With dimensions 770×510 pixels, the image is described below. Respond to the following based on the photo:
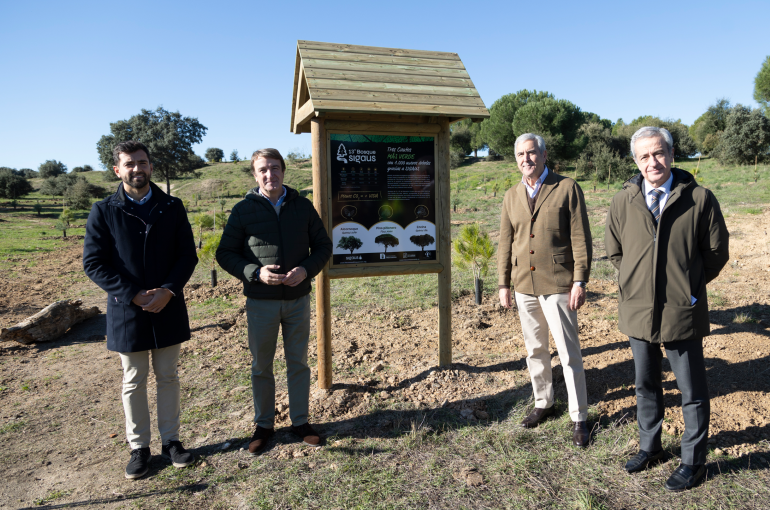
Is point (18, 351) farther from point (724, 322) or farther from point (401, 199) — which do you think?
point (724, 322)

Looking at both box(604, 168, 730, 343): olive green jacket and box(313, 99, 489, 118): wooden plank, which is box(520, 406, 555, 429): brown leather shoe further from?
box(313, 99, 489, 118): wooden plank

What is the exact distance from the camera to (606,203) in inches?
707

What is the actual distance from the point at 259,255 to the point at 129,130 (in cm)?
5124

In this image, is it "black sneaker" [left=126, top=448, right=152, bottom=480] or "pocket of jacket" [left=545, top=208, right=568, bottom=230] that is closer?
"black sneaker" [left=126, top=448, right=152, bottom=480]

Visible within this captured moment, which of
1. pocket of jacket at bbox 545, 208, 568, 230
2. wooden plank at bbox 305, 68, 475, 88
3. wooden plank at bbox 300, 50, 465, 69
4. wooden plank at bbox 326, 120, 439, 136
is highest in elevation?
wooden plank at bbox 300, 50, 465, 69

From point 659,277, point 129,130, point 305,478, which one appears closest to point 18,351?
point 305,478

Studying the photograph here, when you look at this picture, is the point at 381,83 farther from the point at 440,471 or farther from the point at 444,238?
the point at 440,471

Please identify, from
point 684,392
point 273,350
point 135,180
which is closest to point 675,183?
point 684,392

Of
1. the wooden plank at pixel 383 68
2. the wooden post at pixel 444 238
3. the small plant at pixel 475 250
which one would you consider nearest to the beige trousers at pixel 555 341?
the wooden post at pixel 444 238

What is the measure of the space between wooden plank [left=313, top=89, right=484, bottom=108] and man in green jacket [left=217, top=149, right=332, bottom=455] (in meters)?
1.04

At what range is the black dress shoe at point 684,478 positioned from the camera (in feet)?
9.00

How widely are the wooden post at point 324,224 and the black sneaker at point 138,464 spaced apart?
165cm

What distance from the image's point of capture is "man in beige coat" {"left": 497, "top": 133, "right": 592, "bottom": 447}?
3270mm

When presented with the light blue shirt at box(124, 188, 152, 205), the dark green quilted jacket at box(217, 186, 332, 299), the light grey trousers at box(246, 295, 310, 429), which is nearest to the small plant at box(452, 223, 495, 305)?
the light grey trousers at box(246, 295, 310, 429)
